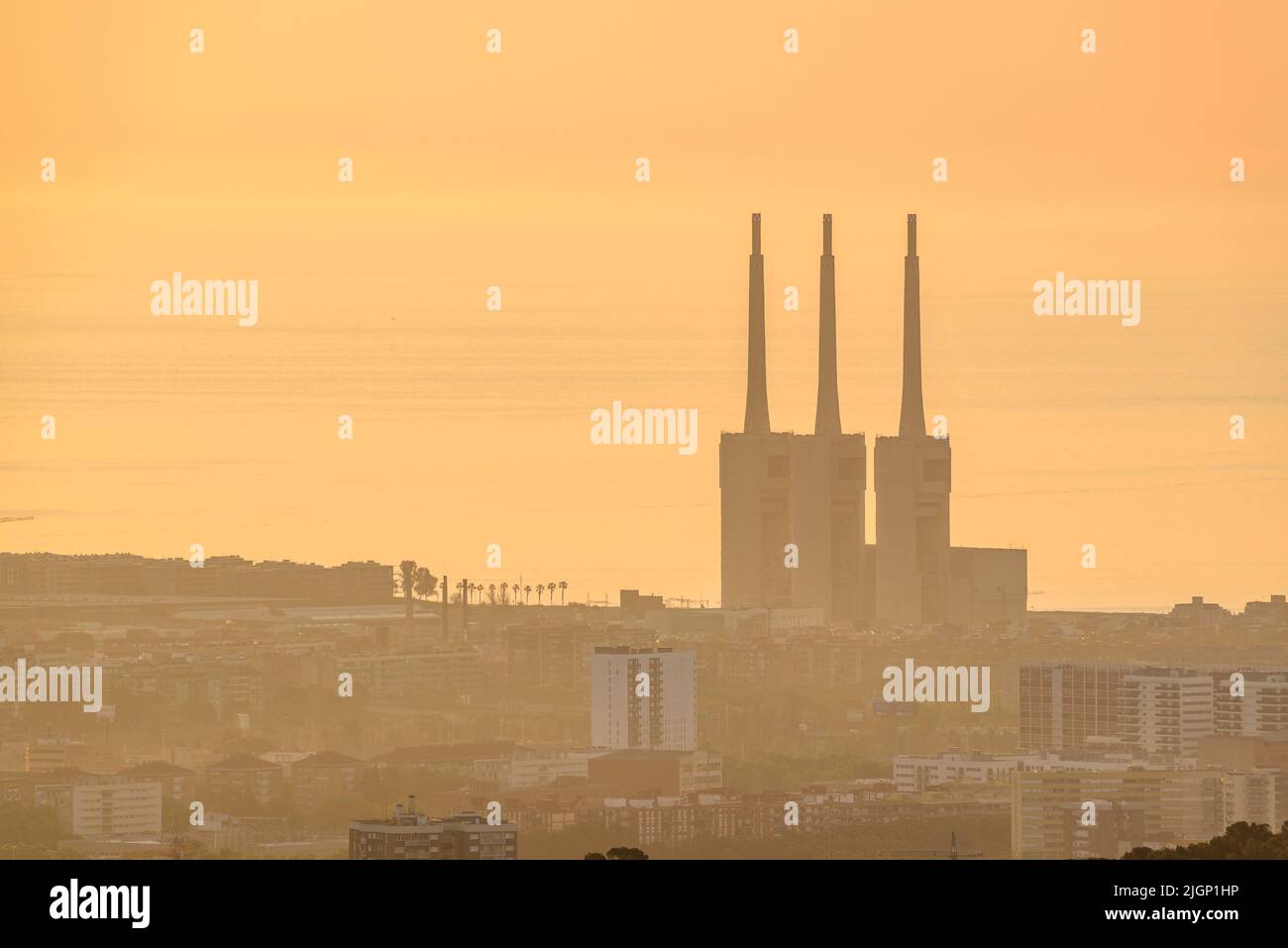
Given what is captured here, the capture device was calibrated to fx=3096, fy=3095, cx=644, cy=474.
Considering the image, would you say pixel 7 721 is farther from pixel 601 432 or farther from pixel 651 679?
pixel 601 432

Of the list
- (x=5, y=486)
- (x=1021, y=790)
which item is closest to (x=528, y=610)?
(x=5, y=486)

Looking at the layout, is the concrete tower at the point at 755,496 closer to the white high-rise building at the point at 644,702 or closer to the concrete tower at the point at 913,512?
the concrete tower at the point at 913,512

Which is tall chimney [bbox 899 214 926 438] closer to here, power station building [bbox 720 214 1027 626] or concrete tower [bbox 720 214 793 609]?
power station building [bbox 720 214 1027 626]

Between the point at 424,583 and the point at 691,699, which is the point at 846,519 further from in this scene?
the point at 691,699

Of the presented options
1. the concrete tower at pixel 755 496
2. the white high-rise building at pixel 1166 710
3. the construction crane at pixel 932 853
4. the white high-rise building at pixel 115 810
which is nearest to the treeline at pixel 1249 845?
the construction crane at pixel 932 853

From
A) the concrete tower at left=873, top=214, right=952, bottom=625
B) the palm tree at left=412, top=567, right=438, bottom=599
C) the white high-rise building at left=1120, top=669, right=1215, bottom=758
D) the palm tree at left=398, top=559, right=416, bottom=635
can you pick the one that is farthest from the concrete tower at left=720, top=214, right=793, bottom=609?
the white high-rise building at left=1120, top=669, right=1215, bottom=758
